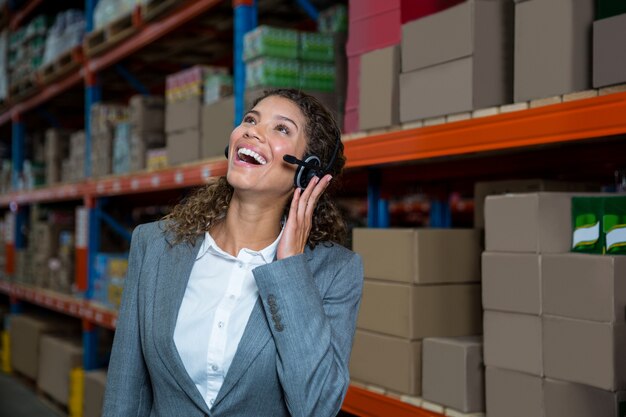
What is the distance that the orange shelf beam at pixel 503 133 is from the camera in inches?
64.4

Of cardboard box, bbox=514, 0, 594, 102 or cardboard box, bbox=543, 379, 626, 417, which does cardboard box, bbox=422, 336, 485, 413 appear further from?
cardboard box, bbox=514, 0, 594, 102

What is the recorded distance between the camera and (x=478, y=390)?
A: 203 cm

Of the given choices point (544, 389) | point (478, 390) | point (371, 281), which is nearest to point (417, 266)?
point (371, 281)

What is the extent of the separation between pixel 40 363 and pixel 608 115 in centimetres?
517

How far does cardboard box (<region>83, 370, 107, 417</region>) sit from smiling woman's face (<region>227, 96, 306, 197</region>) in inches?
122

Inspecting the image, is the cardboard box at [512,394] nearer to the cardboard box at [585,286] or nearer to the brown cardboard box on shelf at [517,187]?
the cardboard box at [585,286]

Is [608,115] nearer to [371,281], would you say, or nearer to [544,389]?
[544,389]

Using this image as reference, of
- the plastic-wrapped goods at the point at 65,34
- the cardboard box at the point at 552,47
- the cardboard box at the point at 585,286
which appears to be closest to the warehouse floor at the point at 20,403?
the plastic-wrapped goods at the point at 65,34

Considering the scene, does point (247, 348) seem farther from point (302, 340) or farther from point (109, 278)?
point (109, 278)

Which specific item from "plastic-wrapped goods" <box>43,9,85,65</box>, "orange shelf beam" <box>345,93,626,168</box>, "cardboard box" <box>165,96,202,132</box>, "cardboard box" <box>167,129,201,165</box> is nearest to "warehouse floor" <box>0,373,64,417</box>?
"cardboard box" <box>167,129,201,165</box>

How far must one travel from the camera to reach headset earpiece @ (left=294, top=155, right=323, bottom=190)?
1.63 meters

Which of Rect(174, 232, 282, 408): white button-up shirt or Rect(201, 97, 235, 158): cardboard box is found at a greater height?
Rect(201, 97, 235, 158): cardboard box

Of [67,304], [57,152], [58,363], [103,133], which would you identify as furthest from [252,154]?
[57,152]

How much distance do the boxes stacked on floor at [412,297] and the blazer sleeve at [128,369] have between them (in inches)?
34.9
